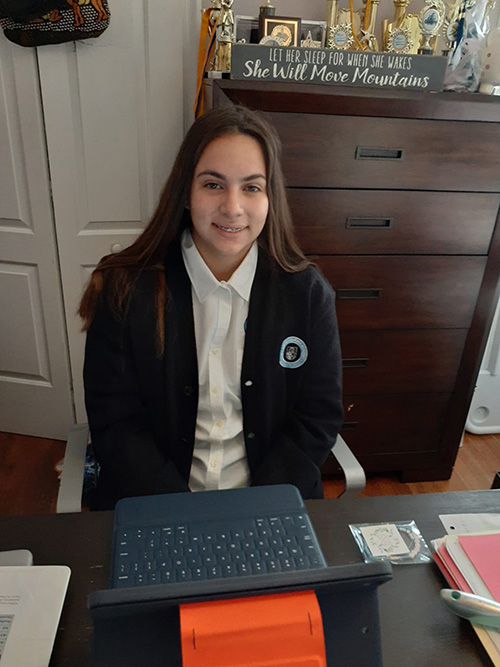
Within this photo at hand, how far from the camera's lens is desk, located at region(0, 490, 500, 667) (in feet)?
2.18

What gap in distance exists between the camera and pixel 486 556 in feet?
2.58

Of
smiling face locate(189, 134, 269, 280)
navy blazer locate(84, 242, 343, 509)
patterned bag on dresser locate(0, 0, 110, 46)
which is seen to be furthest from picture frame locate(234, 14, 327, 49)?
navy blazer locate(84, 242, 343, 509)

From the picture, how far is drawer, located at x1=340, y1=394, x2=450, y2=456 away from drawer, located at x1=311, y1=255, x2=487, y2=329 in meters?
0.31

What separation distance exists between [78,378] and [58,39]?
4.22 ft

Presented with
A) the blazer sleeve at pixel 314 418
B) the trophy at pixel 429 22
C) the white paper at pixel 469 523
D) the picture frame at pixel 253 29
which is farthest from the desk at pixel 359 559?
the picture frame at pixel 253 29

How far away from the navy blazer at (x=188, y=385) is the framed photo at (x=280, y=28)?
857mm

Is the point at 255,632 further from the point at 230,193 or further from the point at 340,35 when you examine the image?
the point at 340,35

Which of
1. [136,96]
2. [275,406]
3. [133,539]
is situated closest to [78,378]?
[136,96]

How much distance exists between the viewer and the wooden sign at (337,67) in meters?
1.50

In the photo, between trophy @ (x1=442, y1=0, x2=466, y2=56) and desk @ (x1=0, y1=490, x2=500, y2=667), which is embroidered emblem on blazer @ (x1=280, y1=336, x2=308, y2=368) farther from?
trophy @ (x1=442, y1=0, x2=466, y2=56)

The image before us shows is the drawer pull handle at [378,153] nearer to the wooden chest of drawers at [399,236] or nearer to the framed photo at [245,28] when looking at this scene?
the wooden chest of drawers at [399,236]

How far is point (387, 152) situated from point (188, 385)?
990mm

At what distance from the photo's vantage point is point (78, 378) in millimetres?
2303

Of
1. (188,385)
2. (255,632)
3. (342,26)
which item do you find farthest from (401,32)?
(255,632)
